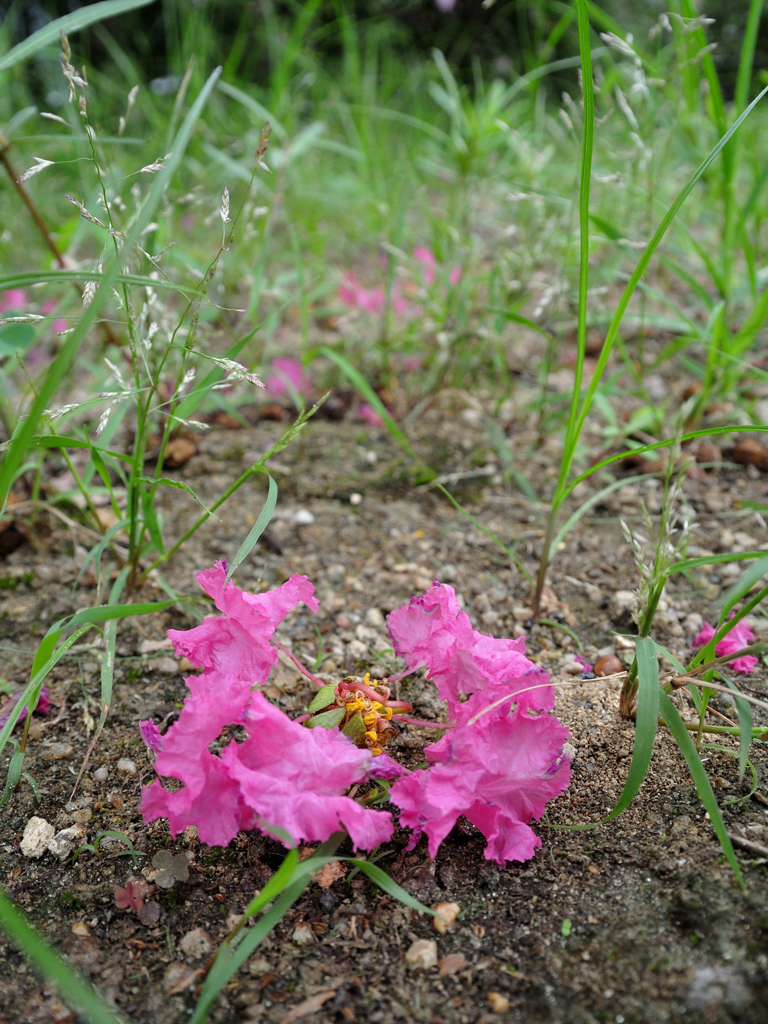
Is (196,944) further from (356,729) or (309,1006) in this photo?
(356,729)

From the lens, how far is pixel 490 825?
0.93 m

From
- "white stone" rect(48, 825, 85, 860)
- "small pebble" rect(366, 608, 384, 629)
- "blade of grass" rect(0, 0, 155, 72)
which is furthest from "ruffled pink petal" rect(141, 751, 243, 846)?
"blade of grass" rect(0, 0, 155, 72)

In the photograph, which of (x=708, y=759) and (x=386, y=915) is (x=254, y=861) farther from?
(x=708, y=759)

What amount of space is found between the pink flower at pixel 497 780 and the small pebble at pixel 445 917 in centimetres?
7

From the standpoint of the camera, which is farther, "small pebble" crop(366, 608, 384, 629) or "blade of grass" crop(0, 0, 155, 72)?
"small pebble" crop(366, 608, 384, 629)

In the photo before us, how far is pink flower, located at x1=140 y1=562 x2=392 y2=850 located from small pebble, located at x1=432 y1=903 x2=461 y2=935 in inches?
4.9

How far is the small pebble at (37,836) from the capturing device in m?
1.02

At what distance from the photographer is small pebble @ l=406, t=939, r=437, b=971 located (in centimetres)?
87

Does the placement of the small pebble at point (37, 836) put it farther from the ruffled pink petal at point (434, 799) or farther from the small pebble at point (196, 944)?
the ruffled pink petal at point (434, 799)

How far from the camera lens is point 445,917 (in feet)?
2.98

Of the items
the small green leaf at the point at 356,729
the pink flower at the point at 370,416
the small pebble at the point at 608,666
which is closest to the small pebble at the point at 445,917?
the small green leaf at the point at 356,729

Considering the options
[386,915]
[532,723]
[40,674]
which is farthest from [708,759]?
[40,674]

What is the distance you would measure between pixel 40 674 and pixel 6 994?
0.36 metres

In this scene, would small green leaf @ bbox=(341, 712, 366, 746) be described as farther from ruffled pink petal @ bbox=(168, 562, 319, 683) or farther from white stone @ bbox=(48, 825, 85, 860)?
white stone @ bbox=(48, 825, 85, 860)
